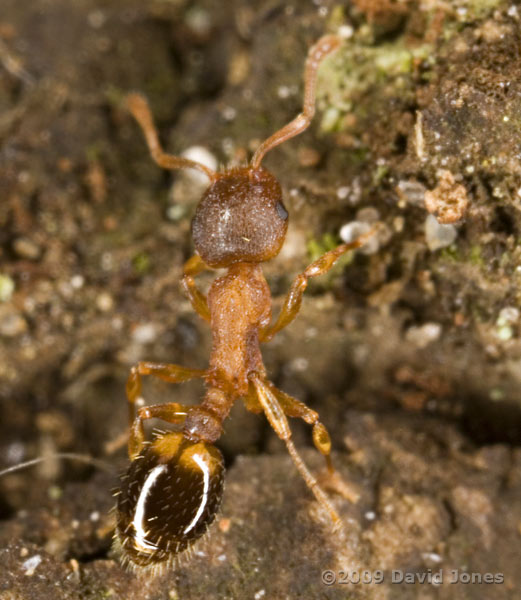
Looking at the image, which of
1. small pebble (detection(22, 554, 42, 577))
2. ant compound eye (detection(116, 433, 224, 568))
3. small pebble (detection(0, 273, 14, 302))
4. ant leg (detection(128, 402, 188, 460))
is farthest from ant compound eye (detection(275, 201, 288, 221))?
small pebble (detection(22, 554, 42, 577))

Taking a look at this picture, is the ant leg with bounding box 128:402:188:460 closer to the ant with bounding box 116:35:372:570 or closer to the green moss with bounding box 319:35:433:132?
the ant with bounding box 116:35:372:570

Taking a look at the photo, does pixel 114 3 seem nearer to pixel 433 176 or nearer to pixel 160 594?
pixel 433 176

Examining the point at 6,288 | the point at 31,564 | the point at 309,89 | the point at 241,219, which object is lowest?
the point at 31,564

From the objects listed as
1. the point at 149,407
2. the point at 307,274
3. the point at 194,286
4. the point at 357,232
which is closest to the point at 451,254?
the point at 357,232

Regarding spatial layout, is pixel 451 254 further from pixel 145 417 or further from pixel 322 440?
pixel 145 417

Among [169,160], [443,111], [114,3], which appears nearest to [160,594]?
[169,160]

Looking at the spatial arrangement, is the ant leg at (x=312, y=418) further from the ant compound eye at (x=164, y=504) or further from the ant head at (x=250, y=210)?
the ant head at (x=250, y=210)
